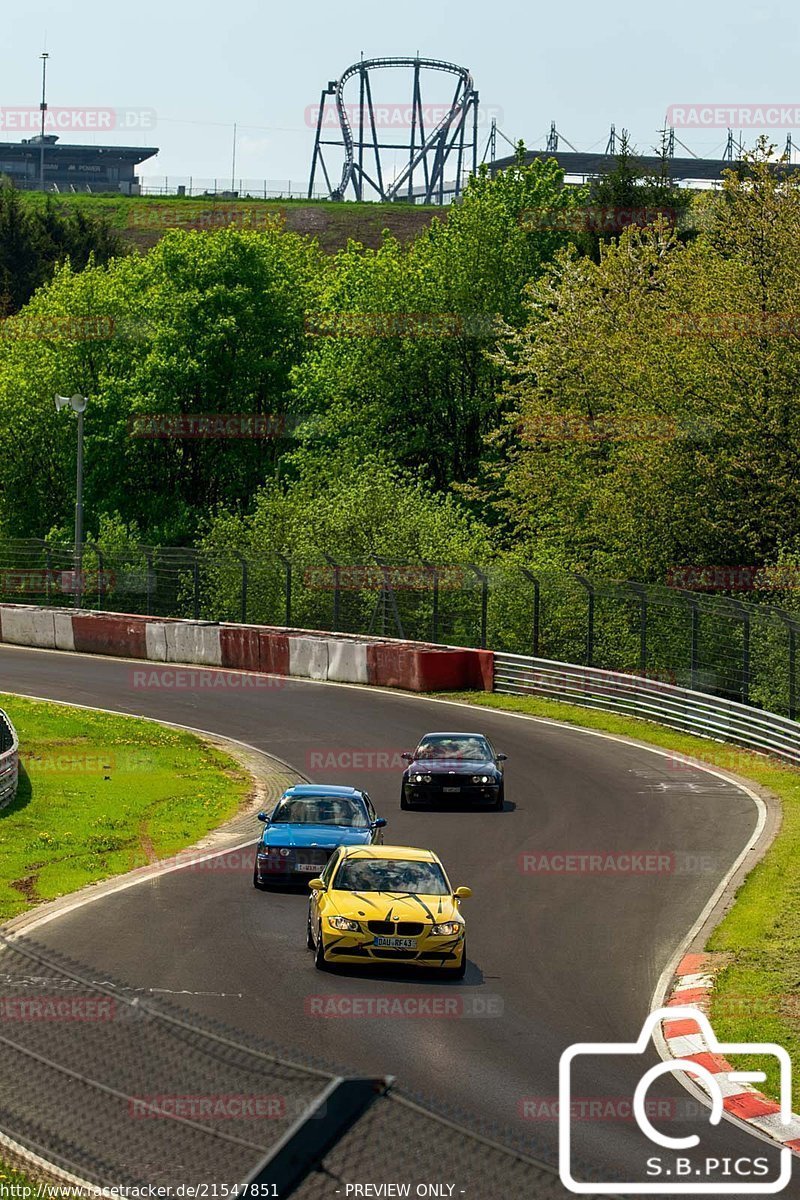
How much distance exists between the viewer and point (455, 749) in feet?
94.8

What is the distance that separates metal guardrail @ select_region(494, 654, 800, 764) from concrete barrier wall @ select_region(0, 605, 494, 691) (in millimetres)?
1104

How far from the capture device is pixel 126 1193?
10156 mm

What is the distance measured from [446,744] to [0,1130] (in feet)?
60.1

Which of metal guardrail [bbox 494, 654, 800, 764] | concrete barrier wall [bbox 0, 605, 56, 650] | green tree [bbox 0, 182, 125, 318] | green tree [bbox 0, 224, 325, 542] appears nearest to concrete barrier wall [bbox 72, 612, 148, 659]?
concrete barrier wall [bbox 0, 605, 56, 650]

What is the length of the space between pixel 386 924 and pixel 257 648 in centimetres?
2954

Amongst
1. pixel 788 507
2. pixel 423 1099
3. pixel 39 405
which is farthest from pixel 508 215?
pixel 423 1099

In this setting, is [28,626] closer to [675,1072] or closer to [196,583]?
[196,583]

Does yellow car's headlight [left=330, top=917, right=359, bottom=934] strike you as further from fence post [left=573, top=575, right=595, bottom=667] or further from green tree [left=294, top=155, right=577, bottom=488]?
green tree [left=294, top=155, right=577, bottom=488]

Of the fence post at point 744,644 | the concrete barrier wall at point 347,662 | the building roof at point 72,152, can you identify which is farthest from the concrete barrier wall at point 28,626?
the building roof at point 72,152

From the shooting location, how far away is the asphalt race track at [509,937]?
44.1ft

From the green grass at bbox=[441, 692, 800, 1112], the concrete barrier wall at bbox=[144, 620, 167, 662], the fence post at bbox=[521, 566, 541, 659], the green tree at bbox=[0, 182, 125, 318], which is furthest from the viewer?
the green tree at bbox=[0, 182, 125, 318]

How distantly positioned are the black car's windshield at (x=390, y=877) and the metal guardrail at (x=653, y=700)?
16755 mm

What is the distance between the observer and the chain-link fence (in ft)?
119

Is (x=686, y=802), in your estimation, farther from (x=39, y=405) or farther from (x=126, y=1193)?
(x=39, y=405)
